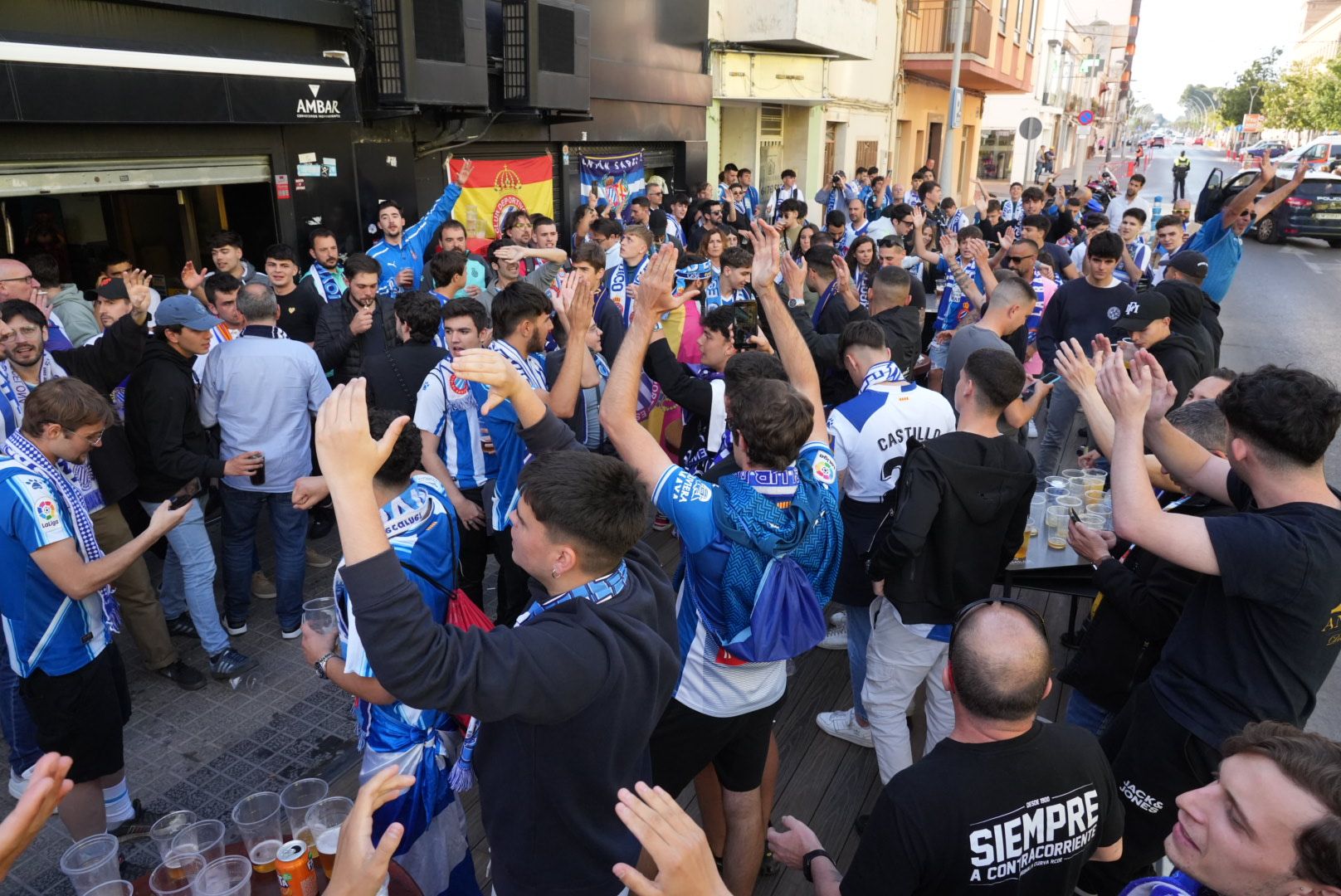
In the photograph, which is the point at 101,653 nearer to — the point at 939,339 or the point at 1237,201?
the point at 939,339

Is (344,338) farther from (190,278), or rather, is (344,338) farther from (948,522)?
(948,522)

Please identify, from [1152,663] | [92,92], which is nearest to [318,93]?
[92,92]

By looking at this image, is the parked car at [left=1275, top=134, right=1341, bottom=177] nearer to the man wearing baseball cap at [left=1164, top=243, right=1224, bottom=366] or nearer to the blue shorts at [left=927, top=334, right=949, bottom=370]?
the man wearing baseball cap at [left=1164, top=243, right=1224, bottom=366]

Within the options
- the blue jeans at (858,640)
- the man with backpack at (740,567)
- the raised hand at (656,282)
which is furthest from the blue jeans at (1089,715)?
the raised hand at (656,282)

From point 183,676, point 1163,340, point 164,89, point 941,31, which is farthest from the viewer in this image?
point 941,31

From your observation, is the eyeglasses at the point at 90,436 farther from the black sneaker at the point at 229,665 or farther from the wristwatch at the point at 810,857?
the wristwatch at the point at 810,857

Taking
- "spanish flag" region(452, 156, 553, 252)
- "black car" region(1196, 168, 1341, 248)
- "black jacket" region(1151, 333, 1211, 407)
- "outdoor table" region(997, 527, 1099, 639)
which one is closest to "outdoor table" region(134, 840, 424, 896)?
"outdoor table" region(997, 527, 1099, 639)

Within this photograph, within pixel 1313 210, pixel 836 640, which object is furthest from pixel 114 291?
pixel 1313 210

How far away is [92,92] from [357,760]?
209 inches

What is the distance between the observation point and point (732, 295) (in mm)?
6250

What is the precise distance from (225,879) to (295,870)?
17cm

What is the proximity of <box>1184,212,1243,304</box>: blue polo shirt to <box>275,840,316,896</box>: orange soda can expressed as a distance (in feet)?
25.9

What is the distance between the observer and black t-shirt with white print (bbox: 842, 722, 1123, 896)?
5.95 feet

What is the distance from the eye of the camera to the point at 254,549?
491 cm
